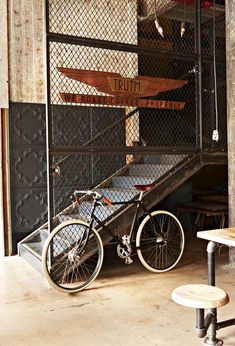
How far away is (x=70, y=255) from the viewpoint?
402 centimetres

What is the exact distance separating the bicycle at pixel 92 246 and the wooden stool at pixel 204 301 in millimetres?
1660

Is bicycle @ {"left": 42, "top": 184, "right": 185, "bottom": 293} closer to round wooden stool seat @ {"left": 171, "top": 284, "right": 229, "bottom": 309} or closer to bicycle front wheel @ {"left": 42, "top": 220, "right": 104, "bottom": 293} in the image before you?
bicycle front wheel @ {"left": 42, "top": 220, "right": 104, "bottom": 293}

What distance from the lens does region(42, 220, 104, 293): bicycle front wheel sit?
3863mm

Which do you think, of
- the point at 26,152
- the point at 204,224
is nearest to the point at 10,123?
the point at 26,152

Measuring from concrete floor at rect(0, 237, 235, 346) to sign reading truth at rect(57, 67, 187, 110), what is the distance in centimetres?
208

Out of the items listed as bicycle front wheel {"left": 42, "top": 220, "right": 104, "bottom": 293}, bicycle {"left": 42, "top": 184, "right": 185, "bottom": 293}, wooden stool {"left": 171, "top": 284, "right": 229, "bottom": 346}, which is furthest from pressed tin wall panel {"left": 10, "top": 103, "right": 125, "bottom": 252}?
wooden stool {"left": 171, "top": 284, "right": 229, "bottom": 346}

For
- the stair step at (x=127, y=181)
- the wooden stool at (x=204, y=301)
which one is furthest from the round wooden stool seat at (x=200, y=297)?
the stair step at (x=127, y=181)

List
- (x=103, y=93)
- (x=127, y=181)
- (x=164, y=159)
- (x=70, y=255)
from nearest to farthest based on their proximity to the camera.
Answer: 1. (x=70, y=255)
2. (x=103, y=93)
3. (x=127, y=181)
4. (x=164, y=159)

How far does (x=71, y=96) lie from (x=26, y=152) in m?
1.74

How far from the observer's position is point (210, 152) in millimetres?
5098

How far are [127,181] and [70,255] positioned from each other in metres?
1.86

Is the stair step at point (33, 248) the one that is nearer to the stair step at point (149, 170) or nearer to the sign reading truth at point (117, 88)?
the stair step at point (149, 170)

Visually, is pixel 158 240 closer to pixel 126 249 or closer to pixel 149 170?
pixel 126 249

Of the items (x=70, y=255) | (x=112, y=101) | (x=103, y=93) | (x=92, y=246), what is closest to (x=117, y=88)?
(x=112, y=101)
